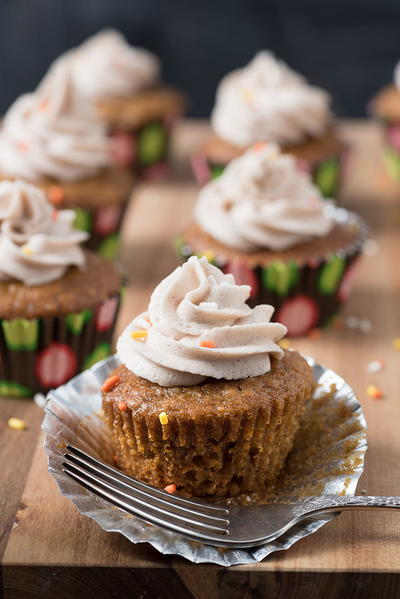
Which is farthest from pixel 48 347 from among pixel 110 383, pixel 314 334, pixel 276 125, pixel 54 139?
pixel 276 125

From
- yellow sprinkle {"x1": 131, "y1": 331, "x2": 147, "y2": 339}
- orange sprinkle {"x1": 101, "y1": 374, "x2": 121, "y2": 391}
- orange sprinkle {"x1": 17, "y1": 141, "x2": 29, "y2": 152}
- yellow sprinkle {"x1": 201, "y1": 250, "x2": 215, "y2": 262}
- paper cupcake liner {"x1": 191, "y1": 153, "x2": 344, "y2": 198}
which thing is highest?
yellow sprinkle {"x1": 131, "y1": 331, "x2": 147, "y2": 339}

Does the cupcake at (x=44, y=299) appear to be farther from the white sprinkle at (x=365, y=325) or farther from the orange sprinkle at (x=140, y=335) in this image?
the white sprinkle at (x=365, y=325)

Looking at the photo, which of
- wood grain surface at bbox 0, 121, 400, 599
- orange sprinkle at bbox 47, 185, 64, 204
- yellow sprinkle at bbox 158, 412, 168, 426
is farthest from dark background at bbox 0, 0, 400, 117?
yellow sprinkle at bbox 158, 412, 168, 426

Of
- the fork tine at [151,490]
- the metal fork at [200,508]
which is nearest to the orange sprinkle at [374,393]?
the metal fork at [200,508]

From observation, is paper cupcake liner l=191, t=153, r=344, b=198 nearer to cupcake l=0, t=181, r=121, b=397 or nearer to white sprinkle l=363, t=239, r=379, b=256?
white sprinkle l=363, t=239, r=379, b=256

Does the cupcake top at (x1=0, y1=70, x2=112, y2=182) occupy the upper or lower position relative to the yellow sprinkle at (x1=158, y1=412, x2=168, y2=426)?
lower

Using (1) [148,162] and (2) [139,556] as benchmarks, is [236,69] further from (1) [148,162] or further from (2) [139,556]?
(2) [139,556]

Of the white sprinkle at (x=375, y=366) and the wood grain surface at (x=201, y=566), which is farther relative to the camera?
the white sprinkle at (x=375, y=366)
